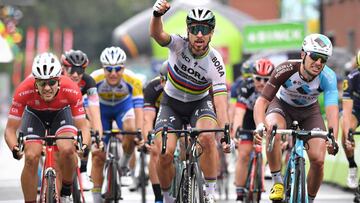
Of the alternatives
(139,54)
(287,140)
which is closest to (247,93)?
(287,140)

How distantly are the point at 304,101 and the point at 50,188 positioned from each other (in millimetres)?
2914

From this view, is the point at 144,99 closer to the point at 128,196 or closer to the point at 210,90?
the point at 210,90

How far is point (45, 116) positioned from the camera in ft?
41.7

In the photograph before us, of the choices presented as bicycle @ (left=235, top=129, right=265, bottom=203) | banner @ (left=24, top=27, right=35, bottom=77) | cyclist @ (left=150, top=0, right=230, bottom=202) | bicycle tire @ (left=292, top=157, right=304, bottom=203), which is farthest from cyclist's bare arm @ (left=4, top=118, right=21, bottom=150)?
banner @ (left=24, top=27, right=35, bottom=77)

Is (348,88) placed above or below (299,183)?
above

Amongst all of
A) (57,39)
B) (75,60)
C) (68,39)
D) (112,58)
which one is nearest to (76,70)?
(75,60)

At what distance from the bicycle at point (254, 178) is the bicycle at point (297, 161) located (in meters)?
3.22

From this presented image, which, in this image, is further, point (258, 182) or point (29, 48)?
point (29, 48)

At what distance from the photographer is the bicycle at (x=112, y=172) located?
1497 cm

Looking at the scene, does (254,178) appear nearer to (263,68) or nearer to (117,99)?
(263,68)

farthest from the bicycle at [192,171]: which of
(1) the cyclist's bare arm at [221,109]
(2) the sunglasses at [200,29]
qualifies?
(2) the sunglasses at [200,29]

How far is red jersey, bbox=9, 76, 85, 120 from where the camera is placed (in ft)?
40.2

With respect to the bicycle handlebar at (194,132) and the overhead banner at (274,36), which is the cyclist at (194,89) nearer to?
the bicycle handlebar at (194,132)

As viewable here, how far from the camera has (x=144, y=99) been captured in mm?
14906
